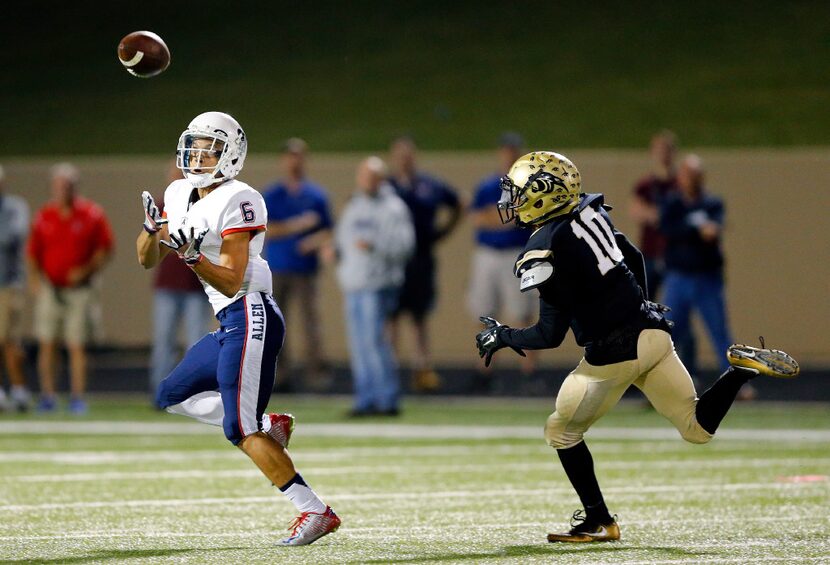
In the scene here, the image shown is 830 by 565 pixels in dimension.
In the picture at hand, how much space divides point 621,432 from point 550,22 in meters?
16.6

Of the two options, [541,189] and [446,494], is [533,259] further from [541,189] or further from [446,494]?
[446,494]

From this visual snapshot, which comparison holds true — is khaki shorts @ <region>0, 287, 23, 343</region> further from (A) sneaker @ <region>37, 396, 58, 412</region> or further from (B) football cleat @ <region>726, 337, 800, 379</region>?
(B) football cleat @ <region>726, 337, 800, 379</region>

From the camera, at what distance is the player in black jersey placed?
6.17 metres

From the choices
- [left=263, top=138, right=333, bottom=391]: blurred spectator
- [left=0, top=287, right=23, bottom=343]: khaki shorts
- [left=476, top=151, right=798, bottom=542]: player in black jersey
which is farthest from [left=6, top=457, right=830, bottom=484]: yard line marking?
[left=263, top=138, right=333, bottom=391]: blurred spectator

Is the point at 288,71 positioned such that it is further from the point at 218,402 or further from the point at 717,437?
the point at 218,402

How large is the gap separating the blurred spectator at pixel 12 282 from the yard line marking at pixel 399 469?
3972 mm

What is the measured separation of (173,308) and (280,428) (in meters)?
6.55

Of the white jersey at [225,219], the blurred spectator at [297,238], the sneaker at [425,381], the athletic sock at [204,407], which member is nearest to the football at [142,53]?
the white jersey at [225,219]

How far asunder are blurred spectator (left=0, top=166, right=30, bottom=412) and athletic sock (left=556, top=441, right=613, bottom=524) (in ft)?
23.6

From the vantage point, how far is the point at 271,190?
13719mm

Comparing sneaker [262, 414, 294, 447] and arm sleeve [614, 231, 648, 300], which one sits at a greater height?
arm sleeve [614, 231, 648, 300]

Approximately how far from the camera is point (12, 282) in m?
12.5

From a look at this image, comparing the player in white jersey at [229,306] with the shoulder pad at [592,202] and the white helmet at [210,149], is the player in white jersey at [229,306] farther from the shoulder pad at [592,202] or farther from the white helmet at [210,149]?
the shoulder pad at [592,202]

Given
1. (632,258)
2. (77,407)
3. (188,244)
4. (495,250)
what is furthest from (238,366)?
(495,250)
